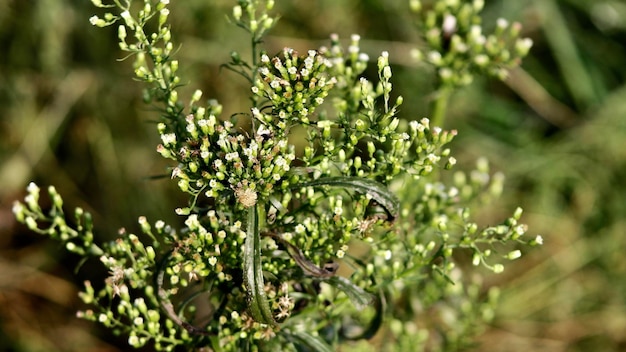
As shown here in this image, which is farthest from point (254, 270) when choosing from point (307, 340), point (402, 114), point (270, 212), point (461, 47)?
point (402, 114)

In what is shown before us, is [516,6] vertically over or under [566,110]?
over

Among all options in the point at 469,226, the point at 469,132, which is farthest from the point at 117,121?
the point at 469,226

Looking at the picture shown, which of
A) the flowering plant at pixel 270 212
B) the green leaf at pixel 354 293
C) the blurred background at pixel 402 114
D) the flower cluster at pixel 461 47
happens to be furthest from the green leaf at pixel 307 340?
the blurred background at pixel 402 114

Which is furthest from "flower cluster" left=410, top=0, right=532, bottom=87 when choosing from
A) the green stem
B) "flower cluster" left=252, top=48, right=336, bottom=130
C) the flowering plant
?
"flower cluster" left=252, top=48, right=336, bottom=130

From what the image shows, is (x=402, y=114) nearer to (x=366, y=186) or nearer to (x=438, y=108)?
(x=438, y=108)

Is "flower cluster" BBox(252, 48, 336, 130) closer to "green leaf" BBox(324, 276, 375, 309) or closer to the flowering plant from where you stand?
the flowering plant

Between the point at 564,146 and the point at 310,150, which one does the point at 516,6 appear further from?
the point at 310,150
